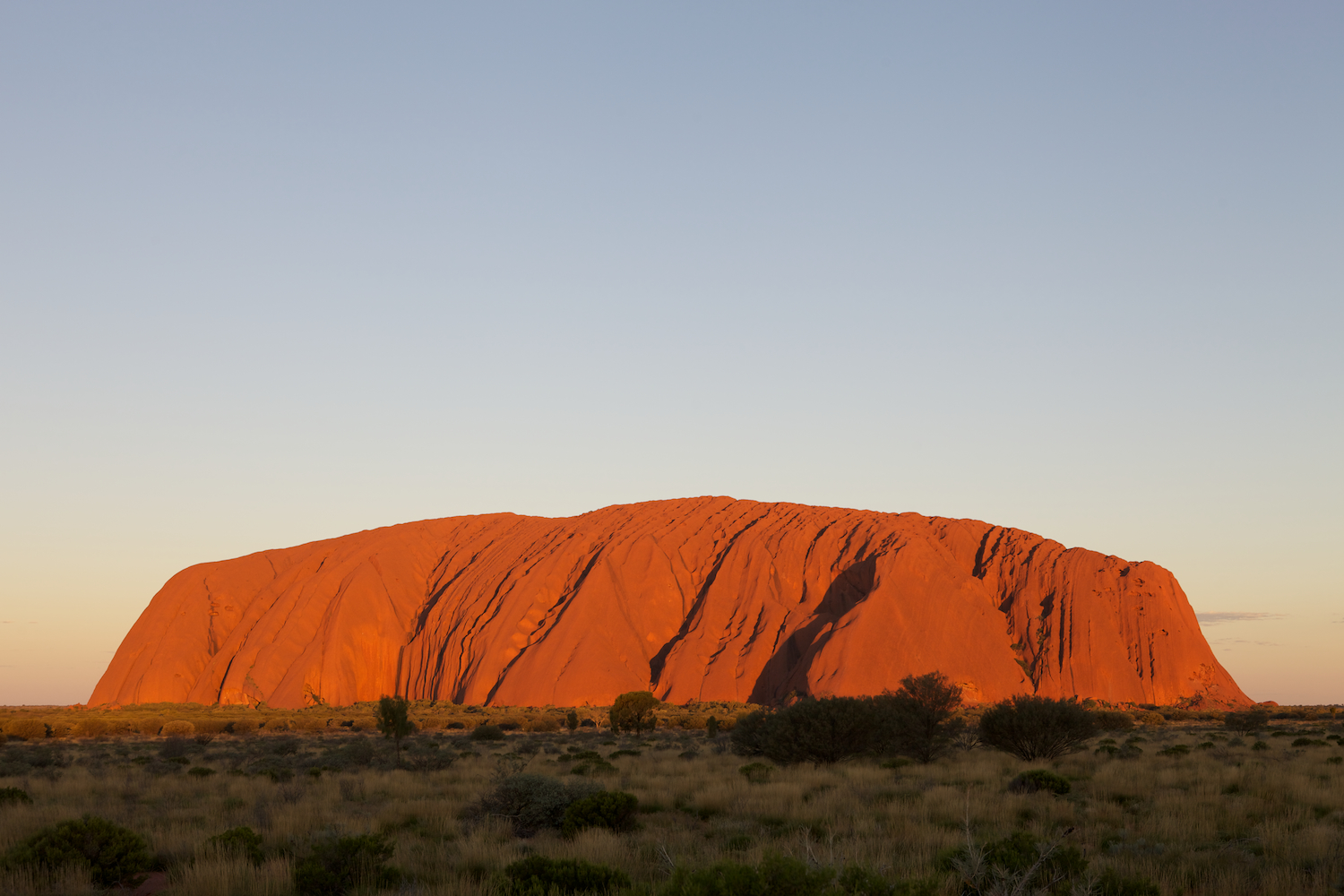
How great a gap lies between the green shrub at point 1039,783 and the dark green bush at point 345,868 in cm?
1251

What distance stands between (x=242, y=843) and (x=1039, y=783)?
14.3 m

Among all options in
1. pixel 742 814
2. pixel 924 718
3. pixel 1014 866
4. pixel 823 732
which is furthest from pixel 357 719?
pixel 1014 866

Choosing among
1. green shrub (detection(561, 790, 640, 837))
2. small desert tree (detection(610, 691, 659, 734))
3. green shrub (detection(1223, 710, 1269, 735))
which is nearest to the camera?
green shrub (detection(561, 790, 640, 837))

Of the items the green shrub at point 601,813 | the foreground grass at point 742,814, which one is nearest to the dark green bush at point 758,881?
the foreground grass at point 742,814

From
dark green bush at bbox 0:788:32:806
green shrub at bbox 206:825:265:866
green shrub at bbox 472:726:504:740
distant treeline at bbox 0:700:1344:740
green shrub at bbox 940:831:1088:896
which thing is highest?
green shrub at bbox 940:831:1088:896

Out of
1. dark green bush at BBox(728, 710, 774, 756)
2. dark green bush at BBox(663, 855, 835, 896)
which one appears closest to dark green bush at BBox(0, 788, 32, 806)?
dark green bush at BBox(663, 855, 835, 896)

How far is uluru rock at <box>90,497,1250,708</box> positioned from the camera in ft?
271

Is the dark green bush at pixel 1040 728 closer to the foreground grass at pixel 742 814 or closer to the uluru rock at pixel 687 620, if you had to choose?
the foreground grass at pixel 742 814

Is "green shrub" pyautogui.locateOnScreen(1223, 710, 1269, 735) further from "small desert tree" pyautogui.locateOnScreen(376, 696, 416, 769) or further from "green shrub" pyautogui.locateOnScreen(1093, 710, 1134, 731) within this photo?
"small desert tree" pyautogui.locateOnScreen(376, 696, 416, 769)

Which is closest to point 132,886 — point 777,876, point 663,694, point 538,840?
point 538,840

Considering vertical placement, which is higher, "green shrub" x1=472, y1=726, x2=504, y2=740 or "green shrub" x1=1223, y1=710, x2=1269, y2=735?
"green shrub" x1=472, y1=726, x2=504, y2=740

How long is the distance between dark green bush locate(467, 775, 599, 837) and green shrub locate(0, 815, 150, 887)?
4.96 meters

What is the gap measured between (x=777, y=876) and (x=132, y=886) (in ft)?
28.3

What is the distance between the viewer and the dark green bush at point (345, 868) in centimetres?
912
